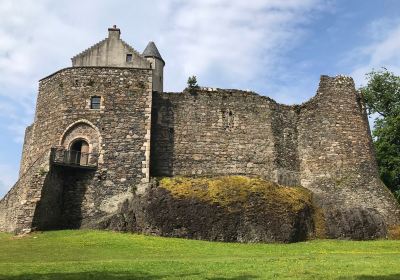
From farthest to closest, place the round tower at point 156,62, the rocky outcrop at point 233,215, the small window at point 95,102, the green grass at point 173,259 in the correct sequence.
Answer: the round tower at point 156,62 < the small window at point 95,102 < the rocky outcrop at point 233,215 < the green grass at point 173,259

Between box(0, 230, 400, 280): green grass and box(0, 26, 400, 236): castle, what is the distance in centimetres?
352

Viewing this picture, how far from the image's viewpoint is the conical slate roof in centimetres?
5694

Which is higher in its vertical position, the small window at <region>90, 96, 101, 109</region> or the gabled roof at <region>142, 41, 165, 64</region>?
the gabled roof at <region>142, 41, 165, 64</region>

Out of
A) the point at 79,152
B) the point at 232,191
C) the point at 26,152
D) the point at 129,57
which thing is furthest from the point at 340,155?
the point at 129,57

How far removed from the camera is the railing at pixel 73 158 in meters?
27.3

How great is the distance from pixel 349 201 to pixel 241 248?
11055 mm

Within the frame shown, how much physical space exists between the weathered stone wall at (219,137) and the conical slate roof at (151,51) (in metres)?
26.9

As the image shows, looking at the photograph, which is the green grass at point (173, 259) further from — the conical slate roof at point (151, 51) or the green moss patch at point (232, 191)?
the conical slate roof at point (151, 51)

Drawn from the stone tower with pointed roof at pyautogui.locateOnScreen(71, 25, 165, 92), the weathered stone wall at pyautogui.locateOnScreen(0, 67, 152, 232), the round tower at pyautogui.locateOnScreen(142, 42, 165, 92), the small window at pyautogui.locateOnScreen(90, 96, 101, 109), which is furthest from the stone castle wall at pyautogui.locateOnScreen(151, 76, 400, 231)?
the round tower at pyautogui.locateOnScreen(142, 42, 165, 92)

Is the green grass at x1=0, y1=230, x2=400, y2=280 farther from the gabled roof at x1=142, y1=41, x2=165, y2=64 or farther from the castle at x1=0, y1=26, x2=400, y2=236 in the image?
the gabled roof at x1=142, y1=41, x2=165, y2=64

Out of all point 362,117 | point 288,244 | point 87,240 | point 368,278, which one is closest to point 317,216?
point 288,244

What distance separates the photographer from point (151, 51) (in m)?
57.5

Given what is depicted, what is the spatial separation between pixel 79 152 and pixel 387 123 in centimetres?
2574

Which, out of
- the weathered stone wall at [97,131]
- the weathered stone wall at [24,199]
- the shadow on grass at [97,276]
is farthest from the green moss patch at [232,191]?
the shadow on grass at [97,276]
